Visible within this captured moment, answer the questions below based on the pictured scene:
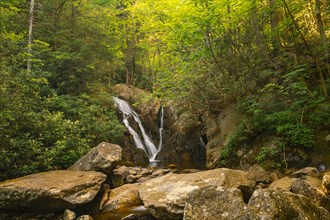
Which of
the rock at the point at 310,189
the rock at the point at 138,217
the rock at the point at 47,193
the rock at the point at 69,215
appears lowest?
the rock at the point at 138,217

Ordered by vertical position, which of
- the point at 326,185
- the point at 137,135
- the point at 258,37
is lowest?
the point at 326,185

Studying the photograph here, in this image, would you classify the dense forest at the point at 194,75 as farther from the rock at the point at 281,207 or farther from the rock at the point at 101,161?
the rock at the point at 281,207

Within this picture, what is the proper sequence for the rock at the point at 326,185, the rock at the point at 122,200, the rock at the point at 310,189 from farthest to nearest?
1. the rock at the point at 122,200
2. the rock at the point at 326,185
3. the rock at the point at 310,189

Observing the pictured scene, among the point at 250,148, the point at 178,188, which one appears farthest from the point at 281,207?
the point at 250,148

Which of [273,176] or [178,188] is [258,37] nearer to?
[273,176]

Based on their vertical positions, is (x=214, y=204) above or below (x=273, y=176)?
above

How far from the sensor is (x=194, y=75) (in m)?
12.8

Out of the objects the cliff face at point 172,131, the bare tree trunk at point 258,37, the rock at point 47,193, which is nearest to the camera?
the rock at point 47,193

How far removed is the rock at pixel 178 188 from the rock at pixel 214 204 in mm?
1496

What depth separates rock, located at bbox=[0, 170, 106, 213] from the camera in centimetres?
659

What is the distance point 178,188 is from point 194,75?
293 inches

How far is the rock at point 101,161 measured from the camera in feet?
28.0

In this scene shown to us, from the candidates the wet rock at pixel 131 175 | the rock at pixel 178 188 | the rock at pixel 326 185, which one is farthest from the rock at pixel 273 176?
the wet rock at pixel 131 175

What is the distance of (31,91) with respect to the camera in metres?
11.1
